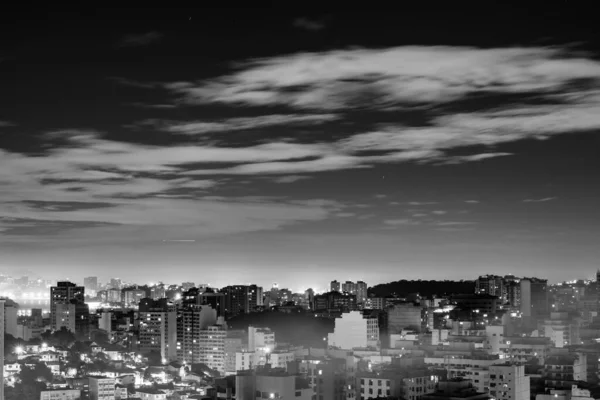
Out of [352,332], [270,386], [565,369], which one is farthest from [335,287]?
[270,386]

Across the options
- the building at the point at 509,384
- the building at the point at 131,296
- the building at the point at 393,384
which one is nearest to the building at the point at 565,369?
the building at the point at 509,384

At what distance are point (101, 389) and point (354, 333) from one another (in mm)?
4172

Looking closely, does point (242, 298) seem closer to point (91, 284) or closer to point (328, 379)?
point (91, 284)

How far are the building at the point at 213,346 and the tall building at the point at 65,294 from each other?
6.66m

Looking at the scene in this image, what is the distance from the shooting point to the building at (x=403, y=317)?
19.2 m

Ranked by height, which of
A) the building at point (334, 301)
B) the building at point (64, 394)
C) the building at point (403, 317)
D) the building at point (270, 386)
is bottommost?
the building at point (64, 394)

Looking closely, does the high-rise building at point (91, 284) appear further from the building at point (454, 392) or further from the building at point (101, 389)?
the building at point (454, 392)

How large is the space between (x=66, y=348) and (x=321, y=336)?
4.61 m

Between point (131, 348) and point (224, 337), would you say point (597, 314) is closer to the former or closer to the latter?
point (224, 337)

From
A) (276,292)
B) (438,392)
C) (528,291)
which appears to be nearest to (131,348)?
(276,292)

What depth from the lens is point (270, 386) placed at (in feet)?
25.6

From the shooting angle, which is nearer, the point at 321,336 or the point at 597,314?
the point at 321,336

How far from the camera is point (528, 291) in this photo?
70.7 feet

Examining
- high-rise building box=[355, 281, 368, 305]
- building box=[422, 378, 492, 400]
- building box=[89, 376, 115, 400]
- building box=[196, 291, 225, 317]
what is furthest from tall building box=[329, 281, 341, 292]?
building box=[422, 378, 492, 400]
